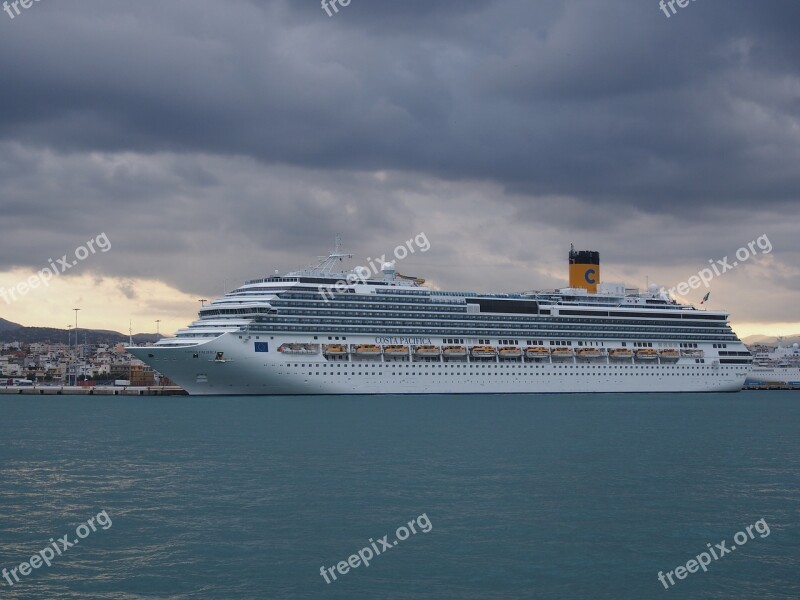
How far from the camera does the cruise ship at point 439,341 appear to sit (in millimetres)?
78812

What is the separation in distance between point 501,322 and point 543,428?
3868cm

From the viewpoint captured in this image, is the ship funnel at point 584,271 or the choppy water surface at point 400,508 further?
the ship funnel at point 584,271

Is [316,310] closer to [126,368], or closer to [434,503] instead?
[434,503]

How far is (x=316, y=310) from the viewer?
83.2 m

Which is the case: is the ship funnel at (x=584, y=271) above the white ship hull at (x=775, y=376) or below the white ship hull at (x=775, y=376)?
above
